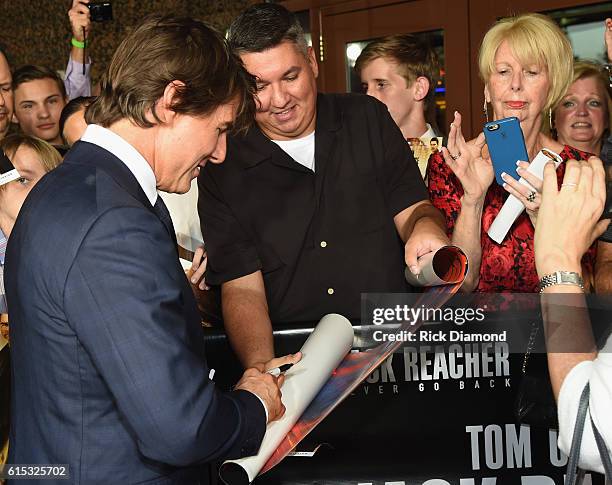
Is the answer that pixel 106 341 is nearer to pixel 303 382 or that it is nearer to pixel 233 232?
pixel 303 382

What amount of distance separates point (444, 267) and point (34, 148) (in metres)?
1.91

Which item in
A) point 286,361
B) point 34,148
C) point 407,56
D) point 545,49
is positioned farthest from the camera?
point 407,56

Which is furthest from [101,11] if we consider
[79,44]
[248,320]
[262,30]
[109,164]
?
[109,164]

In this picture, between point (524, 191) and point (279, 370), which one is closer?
point (279, 370)

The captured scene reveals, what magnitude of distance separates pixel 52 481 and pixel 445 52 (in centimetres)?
397

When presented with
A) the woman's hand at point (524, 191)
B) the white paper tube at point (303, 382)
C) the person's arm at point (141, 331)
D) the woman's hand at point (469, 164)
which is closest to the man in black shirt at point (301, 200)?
the woman's hand at point (469, 164)

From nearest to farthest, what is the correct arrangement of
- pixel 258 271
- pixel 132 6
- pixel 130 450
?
pixel 130 450
pixel 258 271
pixel 132 6

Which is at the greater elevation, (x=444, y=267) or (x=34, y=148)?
(x=34, y=148)

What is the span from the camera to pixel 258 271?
86.0 inches

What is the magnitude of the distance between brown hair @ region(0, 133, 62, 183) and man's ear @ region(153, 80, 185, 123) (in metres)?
1.85

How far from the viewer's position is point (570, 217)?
135 centimetres

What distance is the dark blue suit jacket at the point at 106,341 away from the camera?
3.78 ft

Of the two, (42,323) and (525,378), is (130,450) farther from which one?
(525,378)

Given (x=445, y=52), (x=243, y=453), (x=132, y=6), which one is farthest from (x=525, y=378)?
(x=132, y=6)
